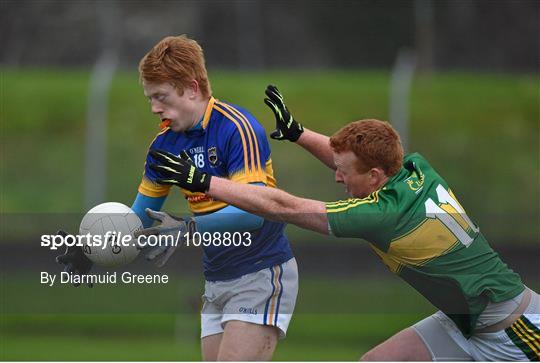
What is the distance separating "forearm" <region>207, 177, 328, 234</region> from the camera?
5.73 m

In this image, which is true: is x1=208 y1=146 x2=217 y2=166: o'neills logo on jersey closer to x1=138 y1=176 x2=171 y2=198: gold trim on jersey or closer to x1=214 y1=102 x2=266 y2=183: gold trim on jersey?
x1=214 y1=102 x2=266 y2=183: gold trim on jersey

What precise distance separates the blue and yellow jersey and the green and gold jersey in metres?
0.56

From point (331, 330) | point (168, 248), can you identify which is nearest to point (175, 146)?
point (168, 248)

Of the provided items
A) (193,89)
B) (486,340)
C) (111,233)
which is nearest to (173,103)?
(193,89)

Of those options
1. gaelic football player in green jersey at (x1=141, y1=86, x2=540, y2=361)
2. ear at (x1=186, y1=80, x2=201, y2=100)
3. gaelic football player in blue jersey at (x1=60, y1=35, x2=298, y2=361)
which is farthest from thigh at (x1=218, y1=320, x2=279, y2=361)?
ear at (x1=186, y1=80, x2=201, y2=100)

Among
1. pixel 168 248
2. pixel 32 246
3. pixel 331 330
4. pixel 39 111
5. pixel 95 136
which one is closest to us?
pixel 168 248

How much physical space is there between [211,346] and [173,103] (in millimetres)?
1405

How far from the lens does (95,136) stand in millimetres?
17547

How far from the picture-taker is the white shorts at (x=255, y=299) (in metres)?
6.16

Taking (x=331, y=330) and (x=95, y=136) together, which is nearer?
(x=331, y=330)

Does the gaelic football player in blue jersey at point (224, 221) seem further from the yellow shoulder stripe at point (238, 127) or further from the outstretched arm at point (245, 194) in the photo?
the outstretched arm at point (245, 194)

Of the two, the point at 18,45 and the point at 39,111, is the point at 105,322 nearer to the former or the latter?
the point at 39,111

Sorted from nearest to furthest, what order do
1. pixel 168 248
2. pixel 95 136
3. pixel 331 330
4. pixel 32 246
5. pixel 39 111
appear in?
1. pixel 168 248
2. pixel 331 330
3. pixel 32 246
4. pixel 95 136
5. pixel 39 111

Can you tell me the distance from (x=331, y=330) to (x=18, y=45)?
880 cm
